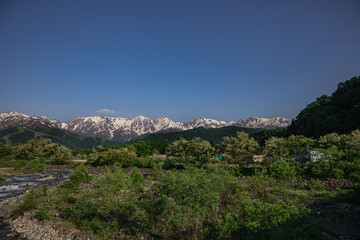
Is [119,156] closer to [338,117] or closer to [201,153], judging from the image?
[201,153]

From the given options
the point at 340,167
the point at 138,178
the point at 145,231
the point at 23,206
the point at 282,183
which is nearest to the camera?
the point at 145,231

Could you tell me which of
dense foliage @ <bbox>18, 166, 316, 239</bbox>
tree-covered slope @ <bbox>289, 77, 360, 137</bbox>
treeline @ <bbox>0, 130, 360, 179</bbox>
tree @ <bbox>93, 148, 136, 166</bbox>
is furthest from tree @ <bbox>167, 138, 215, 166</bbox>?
tree-covered slope @ <bbox>289, 77, 360, 137</bbox>

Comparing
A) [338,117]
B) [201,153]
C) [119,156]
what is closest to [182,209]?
[201,153]

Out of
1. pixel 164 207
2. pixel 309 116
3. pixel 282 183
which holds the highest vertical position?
pixel 309 116

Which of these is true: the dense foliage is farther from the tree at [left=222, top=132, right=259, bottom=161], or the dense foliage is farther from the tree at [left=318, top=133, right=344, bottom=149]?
the tree at [left=318, top=133, right=344, bottom=149]

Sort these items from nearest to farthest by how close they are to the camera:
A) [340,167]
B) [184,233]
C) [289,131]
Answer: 1. [184,233]
2. [340,167]
3. [289,131]

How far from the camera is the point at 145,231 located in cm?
1511

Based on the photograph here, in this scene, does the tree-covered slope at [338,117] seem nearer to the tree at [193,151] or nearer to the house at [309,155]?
the house at [309,155]

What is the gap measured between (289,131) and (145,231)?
109 meters

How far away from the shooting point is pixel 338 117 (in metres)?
74.1

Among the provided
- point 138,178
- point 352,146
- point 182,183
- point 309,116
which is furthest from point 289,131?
point 182,183

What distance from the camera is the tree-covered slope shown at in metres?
66.3

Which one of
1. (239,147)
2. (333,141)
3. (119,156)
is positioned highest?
(333,141)

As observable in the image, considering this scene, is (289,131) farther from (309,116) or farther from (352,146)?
(352,146)
